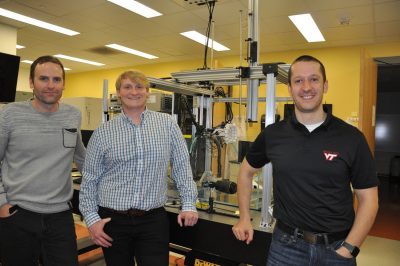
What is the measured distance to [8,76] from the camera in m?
2.86

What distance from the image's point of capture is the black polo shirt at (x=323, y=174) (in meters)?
1.27

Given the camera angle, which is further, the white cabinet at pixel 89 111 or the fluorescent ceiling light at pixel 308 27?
the fluorescent ceiling light at pixel 308 27

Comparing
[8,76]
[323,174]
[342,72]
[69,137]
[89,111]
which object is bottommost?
[323,174]

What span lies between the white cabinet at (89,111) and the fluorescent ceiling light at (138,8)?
1470mm

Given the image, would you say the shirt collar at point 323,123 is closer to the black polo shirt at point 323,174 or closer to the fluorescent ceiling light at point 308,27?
the black polo shirt at point 323,174

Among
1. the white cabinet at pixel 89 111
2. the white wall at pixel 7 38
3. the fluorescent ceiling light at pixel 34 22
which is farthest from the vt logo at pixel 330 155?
the white wall at pixel 7 38

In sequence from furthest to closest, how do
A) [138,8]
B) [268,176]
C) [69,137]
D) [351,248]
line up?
[138,8]
[69,137]
[268,176]
[351,248]

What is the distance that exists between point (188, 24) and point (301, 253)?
4.64 meters

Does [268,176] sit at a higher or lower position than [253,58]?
lower

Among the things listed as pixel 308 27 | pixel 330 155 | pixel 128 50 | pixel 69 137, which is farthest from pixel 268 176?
pixel 128 50

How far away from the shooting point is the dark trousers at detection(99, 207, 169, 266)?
60.5 inches

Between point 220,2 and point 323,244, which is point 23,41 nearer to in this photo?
point 220,2

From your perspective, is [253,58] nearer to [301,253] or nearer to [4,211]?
[301,253]

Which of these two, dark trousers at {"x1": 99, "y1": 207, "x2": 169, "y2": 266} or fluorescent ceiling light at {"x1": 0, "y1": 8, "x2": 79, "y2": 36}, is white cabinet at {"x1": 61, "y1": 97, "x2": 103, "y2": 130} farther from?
dark trousers at {"x1": 99, "y1": 207, "x2": 169, "y2": 266}
